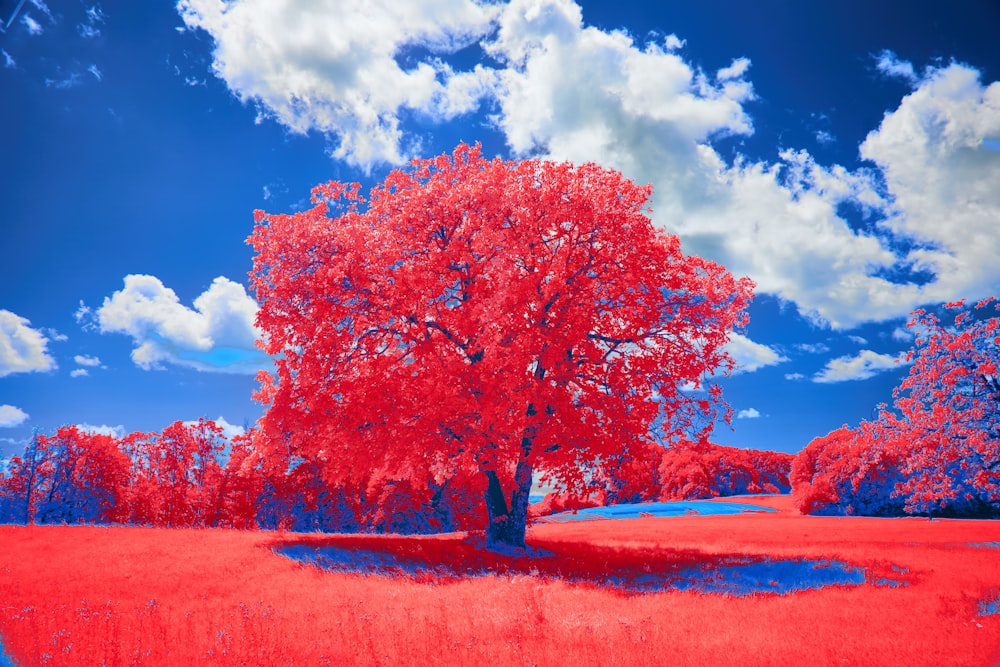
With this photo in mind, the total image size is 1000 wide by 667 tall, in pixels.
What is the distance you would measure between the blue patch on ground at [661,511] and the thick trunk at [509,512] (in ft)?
129

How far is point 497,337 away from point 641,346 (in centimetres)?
561

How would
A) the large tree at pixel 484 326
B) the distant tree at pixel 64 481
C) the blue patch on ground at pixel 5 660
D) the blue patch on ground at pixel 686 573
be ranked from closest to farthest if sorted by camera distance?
the blue patch on ground at pixel 5 660
the blue patch on ground at pixel 686 573
the large tree at pixel 484 326
the distant tree at pixel 64 481

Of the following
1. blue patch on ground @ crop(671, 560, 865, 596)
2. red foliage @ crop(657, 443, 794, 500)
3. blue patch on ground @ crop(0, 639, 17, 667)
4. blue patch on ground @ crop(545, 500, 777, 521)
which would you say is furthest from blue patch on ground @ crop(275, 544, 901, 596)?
red foliage @ crop(657, 443, 794, 500)

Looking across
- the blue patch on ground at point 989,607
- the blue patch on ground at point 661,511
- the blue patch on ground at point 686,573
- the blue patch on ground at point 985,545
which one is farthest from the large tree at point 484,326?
the blue patch on ground at point 661,511

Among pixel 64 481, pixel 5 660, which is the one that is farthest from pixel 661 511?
pixel 5 660

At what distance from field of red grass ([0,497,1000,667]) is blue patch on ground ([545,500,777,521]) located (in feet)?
136

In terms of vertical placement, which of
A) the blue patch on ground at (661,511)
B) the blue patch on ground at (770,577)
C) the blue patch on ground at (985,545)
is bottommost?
the blue patch on ground at (661,511)

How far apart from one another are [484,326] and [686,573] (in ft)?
32.4

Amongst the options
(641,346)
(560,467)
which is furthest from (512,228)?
(560,467)

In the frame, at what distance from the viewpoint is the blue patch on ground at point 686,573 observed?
1412cm

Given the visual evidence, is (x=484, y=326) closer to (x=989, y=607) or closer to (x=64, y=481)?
(x=989, y=607)

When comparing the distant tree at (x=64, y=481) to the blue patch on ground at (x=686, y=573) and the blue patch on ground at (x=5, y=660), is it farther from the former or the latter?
the blue patch on ground at (x=5, y=660)

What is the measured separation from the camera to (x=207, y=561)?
48.1 feet

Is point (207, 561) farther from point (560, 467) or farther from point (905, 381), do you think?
point (905, 381)
